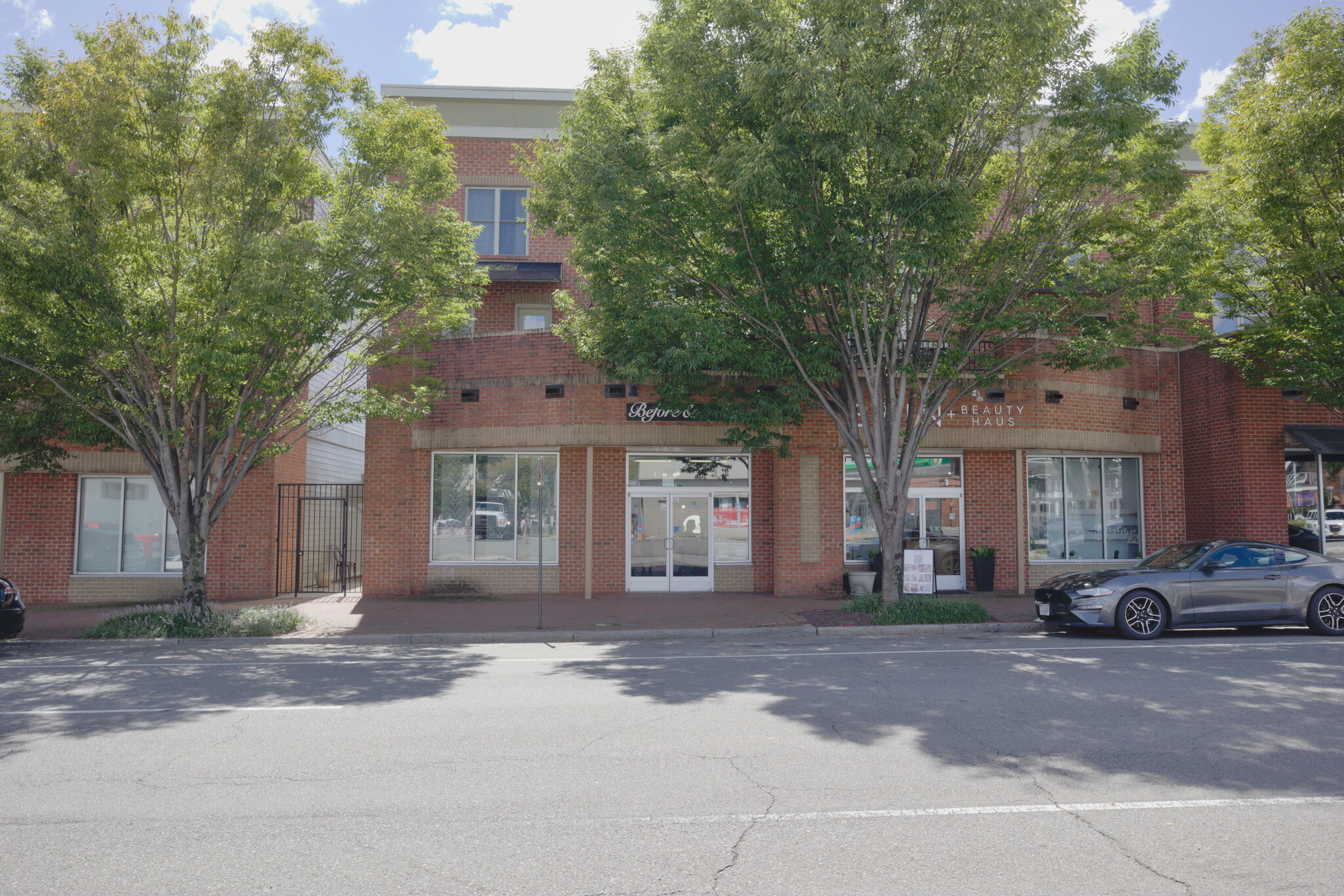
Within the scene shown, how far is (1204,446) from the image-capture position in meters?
19.2

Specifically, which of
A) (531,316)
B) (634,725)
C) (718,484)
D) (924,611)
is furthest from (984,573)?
(634,725)

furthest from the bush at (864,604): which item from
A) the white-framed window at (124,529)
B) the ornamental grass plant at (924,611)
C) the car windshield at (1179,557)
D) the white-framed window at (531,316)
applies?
the white-framed window at (124,529)

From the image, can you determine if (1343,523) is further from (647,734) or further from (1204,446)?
(647,734)

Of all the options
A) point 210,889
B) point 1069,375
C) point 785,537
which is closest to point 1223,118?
point 1069,375

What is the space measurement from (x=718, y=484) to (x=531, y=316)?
604 centimetres

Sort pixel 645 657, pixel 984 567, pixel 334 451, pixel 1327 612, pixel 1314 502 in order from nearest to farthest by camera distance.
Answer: pixel 645 657 → pixel 1327 612 → pixel 984 567 → pixel 1314 502 → pixel 334 451

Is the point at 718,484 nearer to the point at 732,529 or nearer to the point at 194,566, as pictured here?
the point at 732,529

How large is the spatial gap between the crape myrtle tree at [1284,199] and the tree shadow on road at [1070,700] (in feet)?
22.5

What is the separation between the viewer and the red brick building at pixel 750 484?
58.1ft

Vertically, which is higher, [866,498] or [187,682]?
[866,498]

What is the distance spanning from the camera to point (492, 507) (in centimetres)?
1825

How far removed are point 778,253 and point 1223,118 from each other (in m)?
9.79

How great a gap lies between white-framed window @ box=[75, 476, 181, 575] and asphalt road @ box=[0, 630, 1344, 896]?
9.37m

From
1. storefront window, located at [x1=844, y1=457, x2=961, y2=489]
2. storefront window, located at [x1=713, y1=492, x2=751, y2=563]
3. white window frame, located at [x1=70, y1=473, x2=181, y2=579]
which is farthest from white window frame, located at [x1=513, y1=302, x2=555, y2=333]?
white window frame, located at [x1=70, y1=473, x2=181, y2=579]
